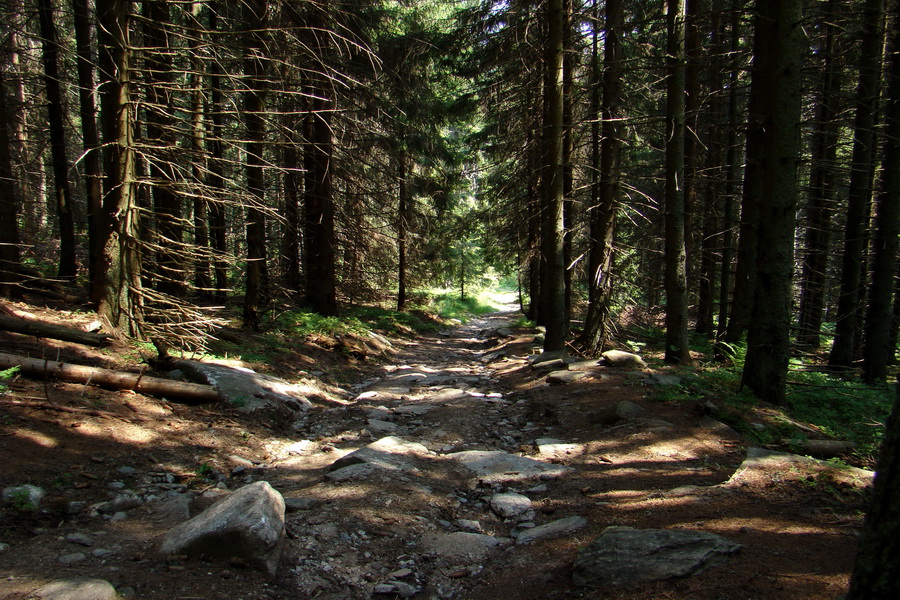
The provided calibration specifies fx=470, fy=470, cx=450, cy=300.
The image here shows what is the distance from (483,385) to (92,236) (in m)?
8.85

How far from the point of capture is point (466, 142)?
19844mm

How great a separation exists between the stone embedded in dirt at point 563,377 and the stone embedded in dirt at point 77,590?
7.72m

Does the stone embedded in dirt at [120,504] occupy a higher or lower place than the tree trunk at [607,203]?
lower

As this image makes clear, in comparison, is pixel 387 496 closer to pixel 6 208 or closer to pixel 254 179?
pixel 254 179

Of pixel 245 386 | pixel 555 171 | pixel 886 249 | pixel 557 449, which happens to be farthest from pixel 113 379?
pixel 886 249

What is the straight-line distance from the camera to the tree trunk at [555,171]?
428 inches

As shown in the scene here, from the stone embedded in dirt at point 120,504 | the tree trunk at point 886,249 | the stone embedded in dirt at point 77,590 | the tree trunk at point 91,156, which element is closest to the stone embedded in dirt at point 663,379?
the tree trunk at point 886,249

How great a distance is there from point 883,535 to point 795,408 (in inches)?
266

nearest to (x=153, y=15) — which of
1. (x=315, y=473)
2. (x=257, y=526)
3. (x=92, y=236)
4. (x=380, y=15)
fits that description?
(x=92, y=236)

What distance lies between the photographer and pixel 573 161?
1457 centimetres

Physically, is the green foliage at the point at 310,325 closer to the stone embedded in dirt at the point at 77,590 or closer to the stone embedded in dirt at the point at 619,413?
the stone embedded in dirt at the point at 619,413

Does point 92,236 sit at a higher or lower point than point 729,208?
lower

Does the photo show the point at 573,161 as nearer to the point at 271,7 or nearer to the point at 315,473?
the point at 271,7

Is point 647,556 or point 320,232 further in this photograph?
point 320,232
